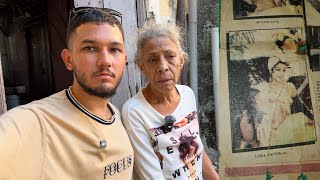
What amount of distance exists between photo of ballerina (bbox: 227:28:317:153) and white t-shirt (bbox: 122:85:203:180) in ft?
2.48

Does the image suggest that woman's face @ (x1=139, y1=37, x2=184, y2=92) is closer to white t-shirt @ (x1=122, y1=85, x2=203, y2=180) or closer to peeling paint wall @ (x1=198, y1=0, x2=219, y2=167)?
white t-shirt @ (x1=122, y1=85, x2=203, y2=180)

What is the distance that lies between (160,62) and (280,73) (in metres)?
1.15

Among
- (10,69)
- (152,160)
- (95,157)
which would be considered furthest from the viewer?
(10,69)

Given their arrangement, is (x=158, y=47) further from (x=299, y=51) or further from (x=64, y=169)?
(x=299, y=51)

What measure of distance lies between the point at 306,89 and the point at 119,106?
139cm

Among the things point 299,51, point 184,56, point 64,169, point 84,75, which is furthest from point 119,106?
point 299,51

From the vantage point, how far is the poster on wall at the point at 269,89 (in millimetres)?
2111

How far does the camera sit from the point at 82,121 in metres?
1.09

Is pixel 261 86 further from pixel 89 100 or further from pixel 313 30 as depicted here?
pixel 89 100

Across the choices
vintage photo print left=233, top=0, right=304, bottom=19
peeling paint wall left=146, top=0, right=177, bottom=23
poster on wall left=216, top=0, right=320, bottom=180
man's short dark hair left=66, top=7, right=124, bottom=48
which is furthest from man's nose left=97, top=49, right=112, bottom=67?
vintage photo print left=233, top=0, right=304, bottom=19

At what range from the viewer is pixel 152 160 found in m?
1.30

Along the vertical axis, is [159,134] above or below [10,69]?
below

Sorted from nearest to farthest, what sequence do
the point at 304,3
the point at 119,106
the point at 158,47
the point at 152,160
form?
the point at 152,160 → the point at 158,47 → the point at 119,106 → the point at 304,3

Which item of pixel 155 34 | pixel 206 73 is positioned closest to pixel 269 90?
pixel 206 73
